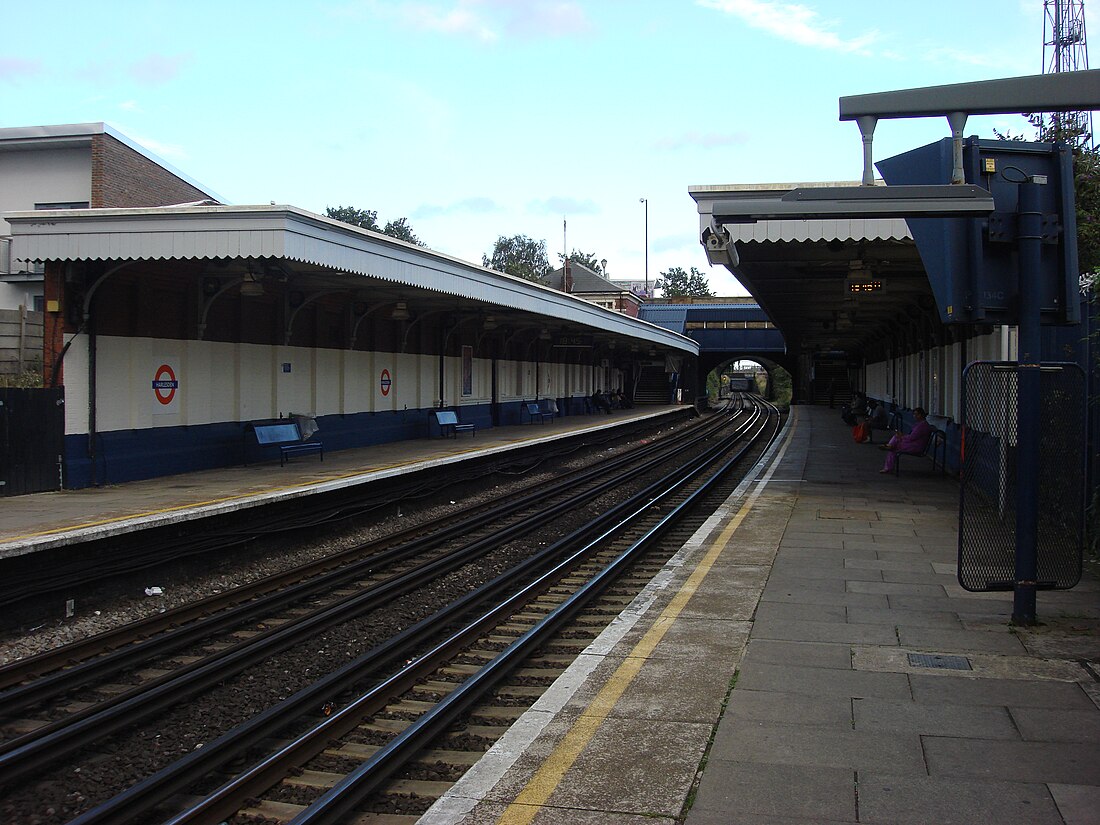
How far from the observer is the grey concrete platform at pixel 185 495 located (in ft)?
27.1

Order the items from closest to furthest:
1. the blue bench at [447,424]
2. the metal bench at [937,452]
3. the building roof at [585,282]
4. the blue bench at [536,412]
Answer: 1. the metal bench at [937,452]
2. the blue bench at [447,424]
3. the blue bench at [536,412]
4. the building roof at [585,282]

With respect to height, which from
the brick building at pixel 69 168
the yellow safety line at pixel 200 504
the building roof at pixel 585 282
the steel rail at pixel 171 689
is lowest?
the steel rail at pixel 171 689

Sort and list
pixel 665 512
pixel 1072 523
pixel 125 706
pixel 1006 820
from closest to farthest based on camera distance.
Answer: pixel 1006 820
pixel 125 706
pixel 1072 523
pixel 665 512

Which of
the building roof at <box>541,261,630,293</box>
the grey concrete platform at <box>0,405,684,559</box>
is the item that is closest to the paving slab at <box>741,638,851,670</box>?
the grey concrete platform at <box>0,405,684,559</box>

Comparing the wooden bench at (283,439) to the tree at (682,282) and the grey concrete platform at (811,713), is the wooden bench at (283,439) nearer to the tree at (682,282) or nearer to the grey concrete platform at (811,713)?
the grey concrete platform at (811,713)

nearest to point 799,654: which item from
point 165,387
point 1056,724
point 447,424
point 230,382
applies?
point 1056,724

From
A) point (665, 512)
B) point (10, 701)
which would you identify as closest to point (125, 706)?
point (10, 701)

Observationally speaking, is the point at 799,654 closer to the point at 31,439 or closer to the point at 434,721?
the point at 434,721

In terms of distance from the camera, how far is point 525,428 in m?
25.6

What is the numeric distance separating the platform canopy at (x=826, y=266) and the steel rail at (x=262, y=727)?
368cm

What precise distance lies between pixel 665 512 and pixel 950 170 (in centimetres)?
863

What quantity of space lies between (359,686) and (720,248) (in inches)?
201

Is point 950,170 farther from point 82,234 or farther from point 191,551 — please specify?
point 82,234

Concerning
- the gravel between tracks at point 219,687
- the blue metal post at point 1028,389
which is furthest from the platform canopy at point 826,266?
the gravel between tracks at point 219,687
